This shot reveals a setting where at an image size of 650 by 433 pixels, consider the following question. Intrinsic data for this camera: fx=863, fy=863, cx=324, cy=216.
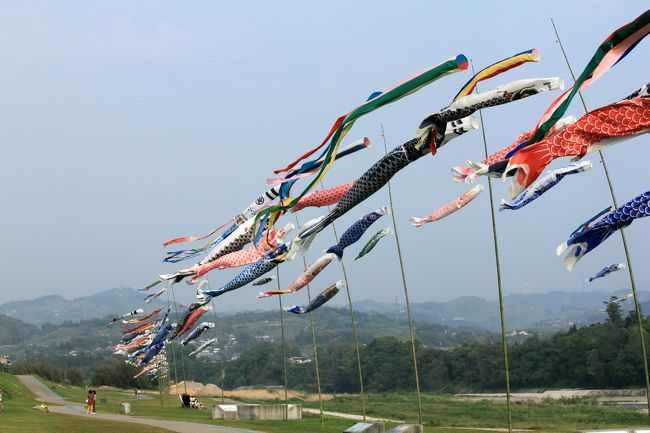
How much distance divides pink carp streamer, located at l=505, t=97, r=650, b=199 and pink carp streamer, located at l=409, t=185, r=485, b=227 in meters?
8.32

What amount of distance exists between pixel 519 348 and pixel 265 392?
28.9 metres

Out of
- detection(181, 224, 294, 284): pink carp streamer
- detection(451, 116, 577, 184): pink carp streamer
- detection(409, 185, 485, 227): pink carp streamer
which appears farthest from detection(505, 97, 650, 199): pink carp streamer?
detection(181, 224, 294, 284): pink carp streamer

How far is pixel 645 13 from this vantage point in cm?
1261

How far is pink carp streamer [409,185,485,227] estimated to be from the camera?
21.8 m

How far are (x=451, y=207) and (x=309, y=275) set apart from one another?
262 inches

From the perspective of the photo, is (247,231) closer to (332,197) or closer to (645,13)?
(332,197)

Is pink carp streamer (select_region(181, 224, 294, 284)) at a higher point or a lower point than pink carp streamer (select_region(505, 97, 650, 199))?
higher

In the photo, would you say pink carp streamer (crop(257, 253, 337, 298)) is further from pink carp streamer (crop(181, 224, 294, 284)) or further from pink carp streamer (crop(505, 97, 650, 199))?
pink carp streamer (crop(505, 97, 650, 199))

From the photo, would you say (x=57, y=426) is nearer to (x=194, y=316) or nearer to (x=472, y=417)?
(x=194, y=316)

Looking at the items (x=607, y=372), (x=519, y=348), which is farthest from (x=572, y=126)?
(x=519, y=348)

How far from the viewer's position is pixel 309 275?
90.1 feet

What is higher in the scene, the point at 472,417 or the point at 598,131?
the point at 598,131

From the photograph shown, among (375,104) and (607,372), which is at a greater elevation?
(375,104)

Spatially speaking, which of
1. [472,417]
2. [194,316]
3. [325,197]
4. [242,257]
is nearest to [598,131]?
[325,197]
